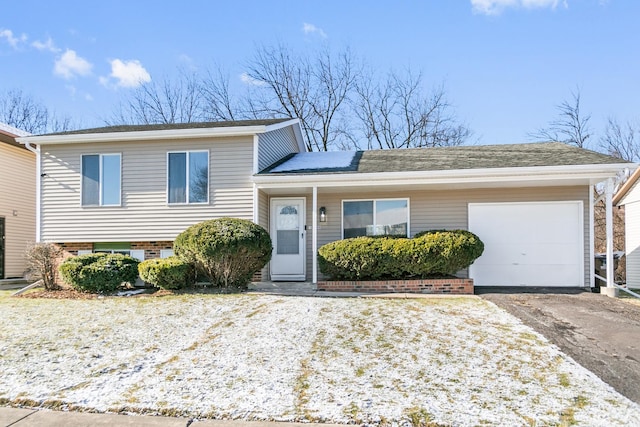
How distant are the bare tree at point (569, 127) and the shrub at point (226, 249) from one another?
20.8 meters

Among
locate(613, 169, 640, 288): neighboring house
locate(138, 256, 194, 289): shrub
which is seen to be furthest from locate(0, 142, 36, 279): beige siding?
locate(613, 169, 640, 288): neighboring house

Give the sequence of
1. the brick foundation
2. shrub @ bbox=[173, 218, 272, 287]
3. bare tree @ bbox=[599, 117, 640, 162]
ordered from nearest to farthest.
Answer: shrub @ bbox=[173, 218, 272, 287] → the brick foundation → bare tree @ bbox=[599, 117, 640, 162]

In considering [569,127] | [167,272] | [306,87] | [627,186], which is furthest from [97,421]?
[569,127]

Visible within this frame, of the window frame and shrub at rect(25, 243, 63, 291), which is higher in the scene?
the window frame

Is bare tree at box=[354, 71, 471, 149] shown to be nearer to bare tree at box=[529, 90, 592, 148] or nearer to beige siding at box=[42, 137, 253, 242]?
bare tree at box=[529, 90, 592, 148]

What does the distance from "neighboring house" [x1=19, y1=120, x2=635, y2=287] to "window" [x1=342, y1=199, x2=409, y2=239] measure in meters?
0.02

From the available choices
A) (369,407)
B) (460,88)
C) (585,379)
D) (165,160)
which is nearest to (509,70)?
(460,88)

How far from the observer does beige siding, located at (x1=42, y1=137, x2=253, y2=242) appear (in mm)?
10281

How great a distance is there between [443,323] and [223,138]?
22.5 feet

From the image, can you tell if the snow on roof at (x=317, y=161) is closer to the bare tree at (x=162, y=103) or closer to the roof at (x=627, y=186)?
the roof at (x=627, y=186)

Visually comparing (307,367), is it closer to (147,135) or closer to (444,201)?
(444,201)

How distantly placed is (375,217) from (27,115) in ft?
91.4

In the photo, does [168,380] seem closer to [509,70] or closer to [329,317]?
[329,317]

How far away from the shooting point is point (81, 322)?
6.23 m
